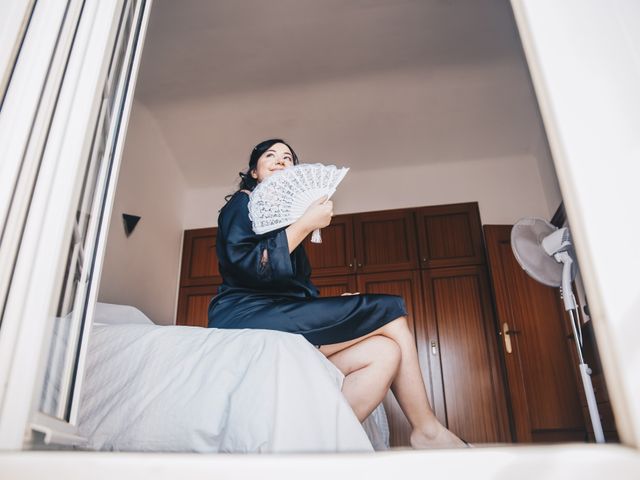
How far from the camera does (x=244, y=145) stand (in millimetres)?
4223

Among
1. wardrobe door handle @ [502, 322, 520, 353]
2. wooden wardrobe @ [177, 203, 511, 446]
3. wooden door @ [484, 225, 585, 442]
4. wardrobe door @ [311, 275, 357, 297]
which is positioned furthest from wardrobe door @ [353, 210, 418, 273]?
wardrobe door handle @ [502, 322, 520, 353]

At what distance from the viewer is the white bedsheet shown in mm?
1132

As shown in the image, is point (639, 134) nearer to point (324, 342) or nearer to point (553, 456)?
point (553, 456)

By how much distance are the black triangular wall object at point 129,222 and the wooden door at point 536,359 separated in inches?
102

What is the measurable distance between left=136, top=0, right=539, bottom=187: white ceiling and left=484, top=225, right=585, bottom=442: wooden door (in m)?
1.20

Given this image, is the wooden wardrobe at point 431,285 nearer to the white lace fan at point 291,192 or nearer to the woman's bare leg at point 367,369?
the woman's bare leg at point 367,369

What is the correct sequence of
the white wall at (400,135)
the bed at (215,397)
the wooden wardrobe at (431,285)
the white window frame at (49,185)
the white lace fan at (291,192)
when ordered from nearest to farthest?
the white window frame at (49,185)
the bed at (215,397)
the white lace fan at (291,192)
the wooden wardrobe at (431,285)
the white wall at (400,135)

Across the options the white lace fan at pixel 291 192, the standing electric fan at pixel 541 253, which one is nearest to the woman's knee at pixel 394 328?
the white lace fan at pixel 291 192

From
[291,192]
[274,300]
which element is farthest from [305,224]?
[274,300]

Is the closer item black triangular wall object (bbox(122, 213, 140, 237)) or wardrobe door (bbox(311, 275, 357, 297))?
black triangular wall object (bbox(122, 213, 140, 237))

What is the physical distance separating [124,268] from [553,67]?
10.4ft

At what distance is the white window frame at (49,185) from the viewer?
2.72 feet

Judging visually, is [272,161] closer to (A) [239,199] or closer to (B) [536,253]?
(A) [239,199]

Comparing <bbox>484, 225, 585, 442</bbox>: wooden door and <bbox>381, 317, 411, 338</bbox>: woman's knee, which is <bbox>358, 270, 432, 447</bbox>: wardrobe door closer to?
<bbox>484, 225, 585, 442</bbox>: wooden door
